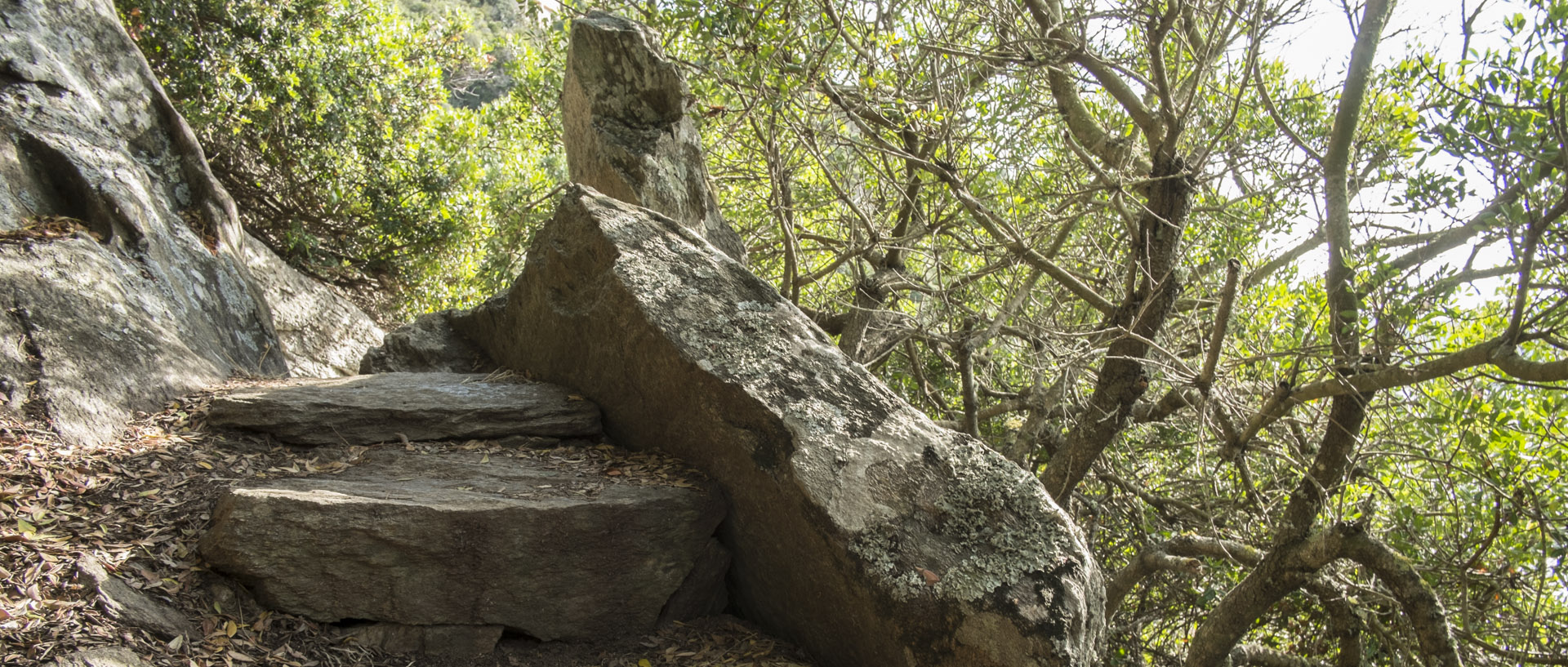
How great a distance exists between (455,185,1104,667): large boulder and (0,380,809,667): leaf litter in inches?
10.9

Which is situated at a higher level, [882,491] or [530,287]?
[530,287]

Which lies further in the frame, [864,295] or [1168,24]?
[864,295]

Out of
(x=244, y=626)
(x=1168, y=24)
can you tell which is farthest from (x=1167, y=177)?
(x=244, y=626)

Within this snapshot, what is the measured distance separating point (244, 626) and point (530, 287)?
2069mm

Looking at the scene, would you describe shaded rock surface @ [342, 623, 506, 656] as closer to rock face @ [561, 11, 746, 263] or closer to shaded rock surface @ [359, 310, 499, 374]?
shaded rock surface @ [359, 310, 499, 374]

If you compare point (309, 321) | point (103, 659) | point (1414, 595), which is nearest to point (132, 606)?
point (103, 659)

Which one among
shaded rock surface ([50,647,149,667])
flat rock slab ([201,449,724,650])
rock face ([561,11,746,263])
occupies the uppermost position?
rock face ([561,11,746,263])

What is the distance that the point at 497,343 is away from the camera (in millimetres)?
4953

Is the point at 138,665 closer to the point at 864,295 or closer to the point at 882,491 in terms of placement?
the point at 882,491

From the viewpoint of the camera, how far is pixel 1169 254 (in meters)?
4.93

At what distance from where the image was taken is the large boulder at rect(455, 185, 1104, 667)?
2.87 metres

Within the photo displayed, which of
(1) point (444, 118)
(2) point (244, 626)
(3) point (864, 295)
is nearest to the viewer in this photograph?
(2) point (244, 626)

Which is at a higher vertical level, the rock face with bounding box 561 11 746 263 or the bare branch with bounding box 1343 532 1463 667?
the rock face with bounding box 561 11 746 263

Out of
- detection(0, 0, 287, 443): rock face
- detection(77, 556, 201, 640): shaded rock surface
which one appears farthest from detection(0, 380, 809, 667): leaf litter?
detection(0, 0, 287, 443): rock face
